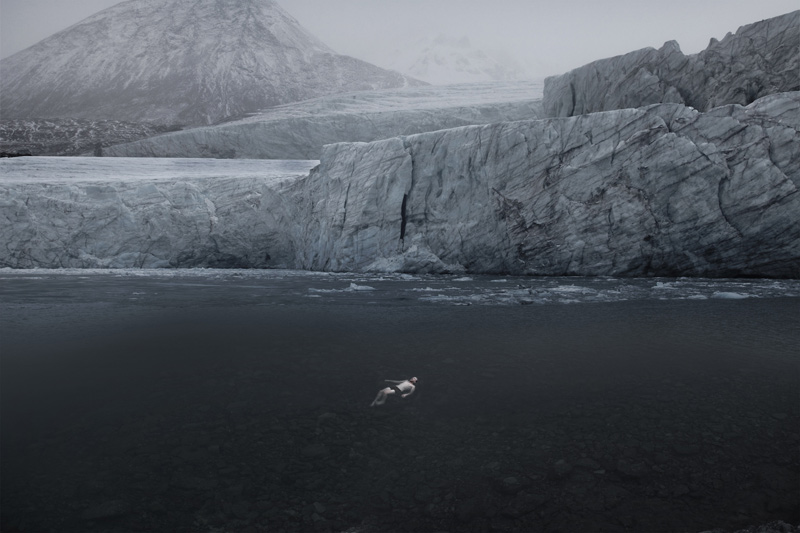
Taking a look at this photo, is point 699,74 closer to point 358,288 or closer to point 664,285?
point 664,285

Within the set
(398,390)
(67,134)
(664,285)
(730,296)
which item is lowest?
(664,285)

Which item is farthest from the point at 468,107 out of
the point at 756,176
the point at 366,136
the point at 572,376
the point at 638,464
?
the point at 638,464

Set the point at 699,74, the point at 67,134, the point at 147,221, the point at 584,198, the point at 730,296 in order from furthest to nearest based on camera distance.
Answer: the point at 67,134, the point at 147,221, the point at 699,74, the point at 584,198, the point at 730,296

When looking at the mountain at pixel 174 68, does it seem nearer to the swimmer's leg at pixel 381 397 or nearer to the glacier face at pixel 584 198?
the glacier face at pixel 584 198

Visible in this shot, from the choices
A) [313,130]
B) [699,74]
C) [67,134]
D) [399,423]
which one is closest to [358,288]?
[399,423]

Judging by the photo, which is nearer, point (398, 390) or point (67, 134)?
point (398, 390)

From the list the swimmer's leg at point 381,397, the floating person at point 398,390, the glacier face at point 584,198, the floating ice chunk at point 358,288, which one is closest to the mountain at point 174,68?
the glacier face at point 584,198

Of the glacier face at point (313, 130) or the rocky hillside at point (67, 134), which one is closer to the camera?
the glacier face at point (313, 130)
